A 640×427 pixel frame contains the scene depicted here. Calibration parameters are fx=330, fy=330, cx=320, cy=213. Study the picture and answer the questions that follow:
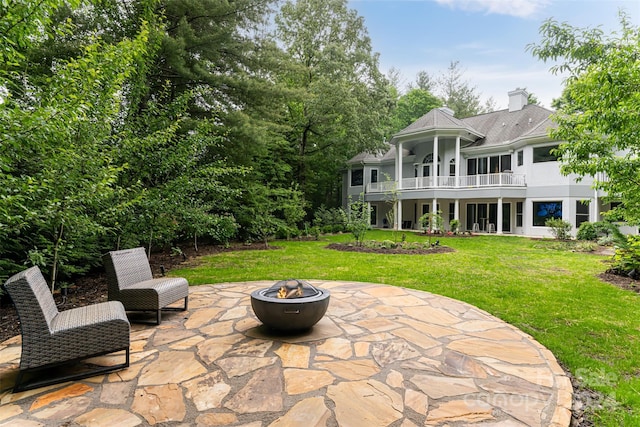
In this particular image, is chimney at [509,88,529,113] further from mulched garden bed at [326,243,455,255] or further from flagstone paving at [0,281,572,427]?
flagstone paving at [0,281,572,427]

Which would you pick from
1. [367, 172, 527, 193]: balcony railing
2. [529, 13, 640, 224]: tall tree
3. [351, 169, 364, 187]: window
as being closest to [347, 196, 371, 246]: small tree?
[367, 172, 527, 193]: balcony railing

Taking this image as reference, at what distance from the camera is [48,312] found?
2.85m

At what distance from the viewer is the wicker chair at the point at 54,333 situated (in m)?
2.59

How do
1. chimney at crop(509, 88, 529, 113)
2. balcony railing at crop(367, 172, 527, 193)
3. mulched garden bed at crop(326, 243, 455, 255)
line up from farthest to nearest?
chimney at crop(509, 88, 529, 113) < balcony railing at crop(367, 172, 527, 193) < mulched garden bed at crop(326, 243, 455, 255)

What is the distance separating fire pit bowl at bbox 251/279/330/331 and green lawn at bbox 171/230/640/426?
2.43m

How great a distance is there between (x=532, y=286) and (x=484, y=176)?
12.4 m

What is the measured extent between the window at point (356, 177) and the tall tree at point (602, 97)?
58.4 ft

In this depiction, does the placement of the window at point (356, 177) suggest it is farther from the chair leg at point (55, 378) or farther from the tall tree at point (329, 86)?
the chair leg at point (55, 378)


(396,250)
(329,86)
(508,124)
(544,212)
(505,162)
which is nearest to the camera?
(396,250)

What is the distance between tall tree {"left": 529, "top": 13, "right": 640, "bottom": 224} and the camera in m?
3.77

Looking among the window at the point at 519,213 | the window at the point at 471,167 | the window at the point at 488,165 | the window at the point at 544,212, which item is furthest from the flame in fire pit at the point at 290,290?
the window at the point at 471,167

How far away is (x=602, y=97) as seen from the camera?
4.03 m

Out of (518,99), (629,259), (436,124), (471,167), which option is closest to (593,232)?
(471,167)

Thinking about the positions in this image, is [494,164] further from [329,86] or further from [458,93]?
[458,93]
